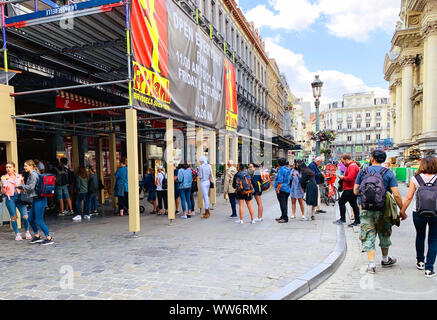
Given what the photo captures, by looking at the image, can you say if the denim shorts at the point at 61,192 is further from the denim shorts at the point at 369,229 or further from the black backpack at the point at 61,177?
the denim shorts at the point at 369,229

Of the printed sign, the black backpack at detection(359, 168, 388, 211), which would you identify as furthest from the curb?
the printed sign

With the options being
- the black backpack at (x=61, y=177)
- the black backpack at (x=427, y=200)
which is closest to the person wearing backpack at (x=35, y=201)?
the black backpack at (x=61, y=177)

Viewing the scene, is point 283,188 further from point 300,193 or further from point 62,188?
point 62,188

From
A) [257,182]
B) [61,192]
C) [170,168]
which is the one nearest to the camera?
[170,168]

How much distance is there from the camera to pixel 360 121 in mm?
119500

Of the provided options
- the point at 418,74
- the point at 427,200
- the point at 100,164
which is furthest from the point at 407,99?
the point at 427,200

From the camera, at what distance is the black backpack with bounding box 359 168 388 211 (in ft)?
15.8

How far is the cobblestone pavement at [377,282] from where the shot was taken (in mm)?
4117

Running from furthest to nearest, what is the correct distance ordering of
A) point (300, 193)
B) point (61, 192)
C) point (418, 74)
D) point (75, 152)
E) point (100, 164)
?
point (418, 74) → point (100, 164) → point (75, 152) → point (61, 192) → point (300, 193)

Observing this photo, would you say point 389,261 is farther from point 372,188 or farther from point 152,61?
point 152,61

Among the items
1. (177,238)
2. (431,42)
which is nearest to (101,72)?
(177,238)

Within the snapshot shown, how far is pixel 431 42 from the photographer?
28969 millimetres

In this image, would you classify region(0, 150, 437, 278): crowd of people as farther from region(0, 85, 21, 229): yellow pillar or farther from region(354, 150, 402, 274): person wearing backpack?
region(0, 85, 21, 229): yellow pillar

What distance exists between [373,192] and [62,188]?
9466mm
